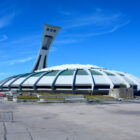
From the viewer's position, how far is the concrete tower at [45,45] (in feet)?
314

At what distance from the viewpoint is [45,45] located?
9744cm

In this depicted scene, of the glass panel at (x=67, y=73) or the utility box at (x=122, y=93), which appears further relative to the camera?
the glass panel at (x=67, y=73)

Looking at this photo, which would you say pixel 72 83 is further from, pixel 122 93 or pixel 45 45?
pixel 45 45

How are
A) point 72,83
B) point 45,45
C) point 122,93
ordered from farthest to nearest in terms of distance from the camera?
point 45,45
point 72,83
point 122,93

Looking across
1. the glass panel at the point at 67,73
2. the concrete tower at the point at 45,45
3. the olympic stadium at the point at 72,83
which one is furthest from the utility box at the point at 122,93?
the concrete tower at the point at 45,45

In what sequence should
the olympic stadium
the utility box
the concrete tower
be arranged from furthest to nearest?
the concrete tower < the olympic stadium < the utility box

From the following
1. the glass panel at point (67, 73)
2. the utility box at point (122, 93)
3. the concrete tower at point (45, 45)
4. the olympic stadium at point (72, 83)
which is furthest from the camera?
the concrete tower at point (45, 45)

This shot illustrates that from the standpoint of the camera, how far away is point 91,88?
195 ft

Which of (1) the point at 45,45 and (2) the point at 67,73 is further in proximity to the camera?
(1) the point at 45,45

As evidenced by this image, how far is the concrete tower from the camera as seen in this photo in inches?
3767

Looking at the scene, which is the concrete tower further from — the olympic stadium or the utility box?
the utility box

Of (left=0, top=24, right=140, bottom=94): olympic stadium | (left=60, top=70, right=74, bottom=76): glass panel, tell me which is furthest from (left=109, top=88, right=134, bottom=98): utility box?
(left=60, top=70, right=74, bottom=76): glass panel

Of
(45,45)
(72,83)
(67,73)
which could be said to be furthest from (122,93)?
(45,45)

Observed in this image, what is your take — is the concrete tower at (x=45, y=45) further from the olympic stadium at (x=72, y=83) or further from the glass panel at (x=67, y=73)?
the glass panel at (x=67, y=73)
